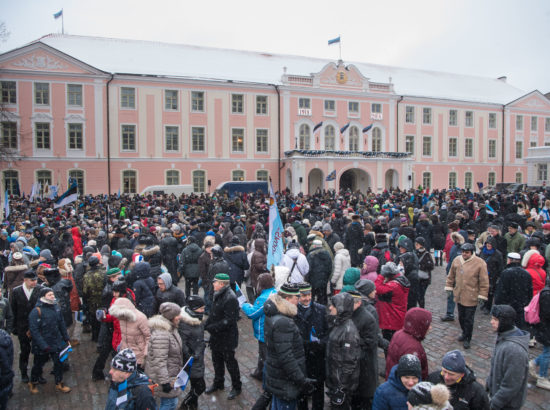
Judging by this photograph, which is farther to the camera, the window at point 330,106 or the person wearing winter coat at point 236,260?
the window at point 330,106

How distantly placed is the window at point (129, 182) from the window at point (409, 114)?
82.4 ft

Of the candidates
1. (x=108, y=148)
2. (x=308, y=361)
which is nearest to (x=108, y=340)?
(x=308, y=361)

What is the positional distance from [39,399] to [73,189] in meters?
7.07

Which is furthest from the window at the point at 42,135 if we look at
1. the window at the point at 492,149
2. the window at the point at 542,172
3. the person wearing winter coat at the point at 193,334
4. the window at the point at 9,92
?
the window at the point at 492,149

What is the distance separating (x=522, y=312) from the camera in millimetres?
6305

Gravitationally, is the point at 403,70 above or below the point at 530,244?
A: above

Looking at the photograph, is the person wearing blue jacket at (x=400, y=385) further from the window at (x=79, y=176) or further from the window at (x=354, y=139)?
the window at (x=354, y=139)

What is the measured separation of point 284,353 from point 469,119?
42938 millimetres

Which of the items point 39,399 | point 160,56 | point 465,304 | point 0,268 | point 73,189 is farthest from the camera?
point 160,56

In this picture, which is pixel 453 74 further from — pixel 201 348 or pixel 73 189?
pixel 201 348

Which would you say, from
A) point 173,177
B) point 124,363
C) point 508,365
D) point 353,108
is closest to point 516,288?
point 508,365

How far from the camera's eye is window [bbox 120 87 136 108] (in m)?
30.3

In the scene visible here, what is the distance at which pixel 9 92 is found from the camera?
2809 centimetres

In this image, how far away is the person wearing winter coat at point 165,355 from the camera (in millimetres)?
4641
